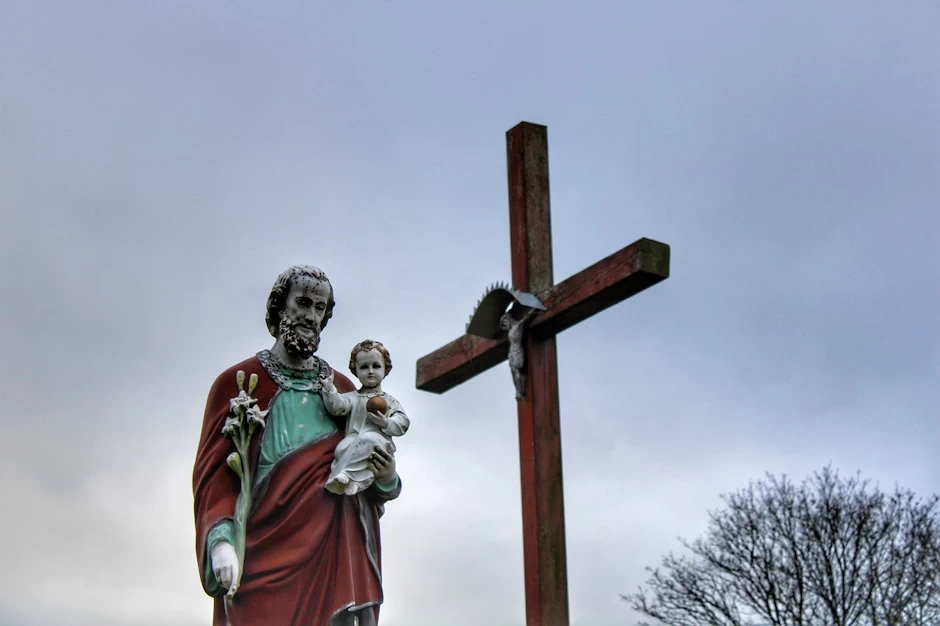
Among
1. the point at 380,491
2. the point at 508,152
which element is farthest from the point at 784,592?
the point at 380,491

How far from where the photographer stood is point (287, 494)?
635 centimetres

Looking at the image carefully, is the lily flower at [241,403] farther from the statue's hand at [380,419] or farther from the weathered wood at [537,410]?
the weathered wood at [537,410]

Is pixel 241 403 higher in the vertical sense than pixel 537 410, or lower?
lower

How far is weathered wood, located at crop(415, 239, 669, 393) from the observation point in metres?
8.95

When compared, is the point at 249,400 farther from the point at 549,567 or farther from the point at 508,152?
the point at 508,152

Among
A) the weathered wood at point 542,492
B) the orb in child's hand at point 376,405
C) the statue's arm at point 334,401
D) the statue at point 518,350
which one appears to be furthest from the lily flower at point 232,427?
the statue at point 518,350

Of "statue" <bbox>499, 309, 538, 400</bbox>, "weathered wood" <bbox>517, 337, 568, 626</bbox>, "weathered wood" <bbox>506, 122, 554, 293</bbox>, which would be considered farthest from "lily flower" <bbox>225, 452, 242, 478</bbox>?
"weathered wood" <bbox>506, 122, 554, 293</bbox>

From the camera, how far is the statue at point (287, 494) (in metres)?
6.19

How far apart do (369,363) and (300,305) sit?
1.20 feet

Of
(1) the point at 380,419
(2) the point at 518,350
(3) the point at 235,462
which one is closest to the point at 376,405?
(1) the point at 380,419

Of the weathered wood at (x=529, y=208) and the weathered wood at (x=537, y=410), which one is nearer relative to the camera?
the weathered wood at (x=537, y=410)

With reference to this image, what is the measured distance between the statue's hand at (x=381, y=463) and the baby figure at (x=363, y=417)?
17 millimetres

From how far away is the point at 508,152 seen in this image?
10.4 meters

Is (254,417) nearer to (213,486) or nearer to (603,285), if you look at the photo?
(213,486)
